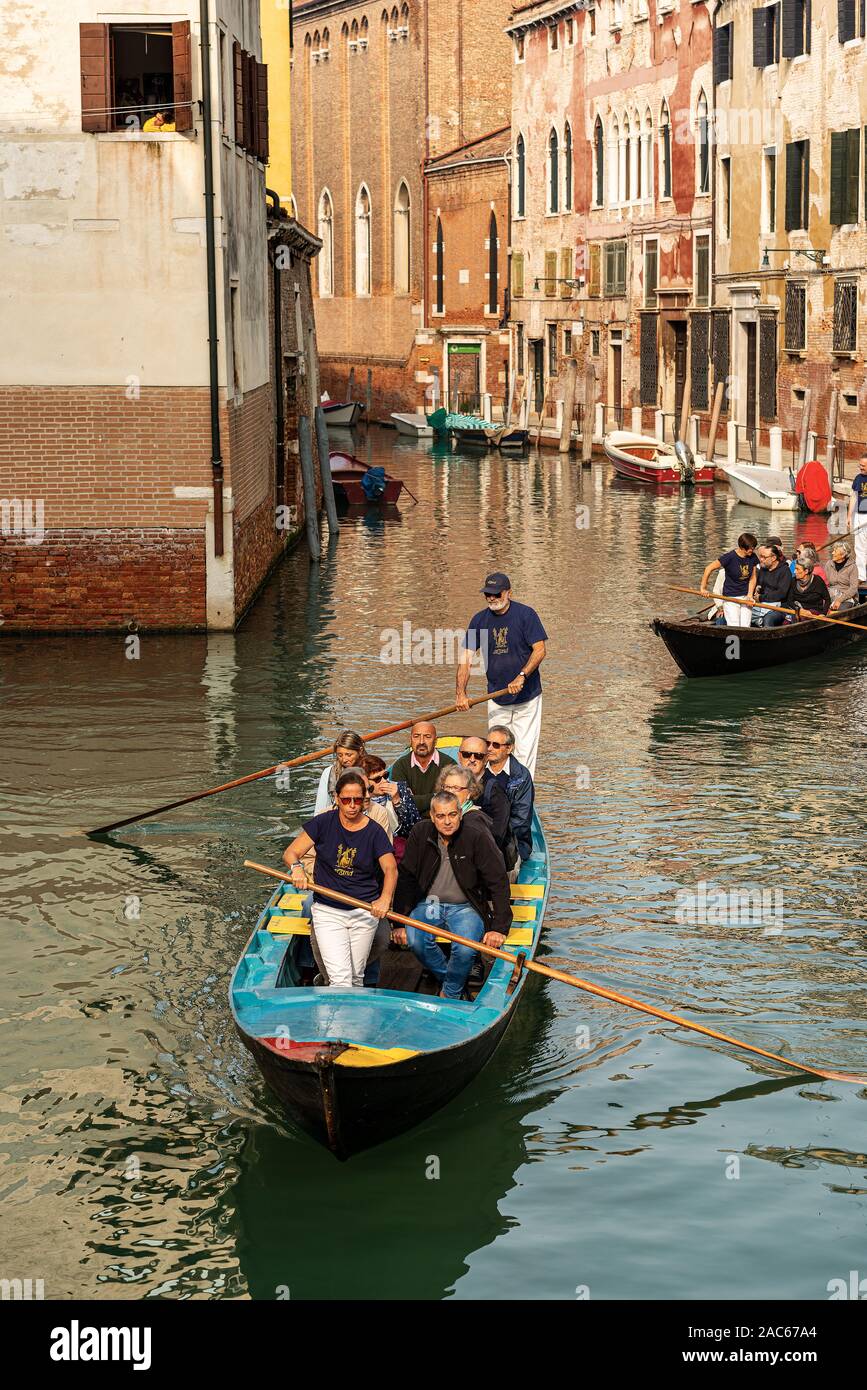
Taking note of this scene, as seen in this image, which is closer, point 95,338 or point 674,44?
point 95,338

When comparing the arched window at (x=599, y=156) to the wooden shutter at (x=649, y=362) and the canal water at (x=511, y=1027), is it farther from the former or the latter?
the canal water at (x=511, y=1027)

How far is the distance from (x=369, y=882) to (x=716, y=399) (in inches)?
1233

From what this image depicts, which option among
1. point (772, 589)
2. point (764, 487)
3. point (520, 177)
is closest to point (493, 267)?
point (520, 177)

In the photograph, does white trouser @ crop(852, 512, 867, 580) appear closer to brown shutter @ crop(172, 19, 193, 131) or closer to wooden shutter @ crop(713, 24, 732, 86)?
brown shutter @ crop(172, 19, 193, 131)

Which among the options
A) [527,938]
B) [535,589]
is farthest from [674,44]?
[527,938]

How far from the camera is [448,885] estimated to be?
9164mm

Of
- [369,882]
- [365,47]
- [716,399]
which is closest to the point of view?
[369,882]

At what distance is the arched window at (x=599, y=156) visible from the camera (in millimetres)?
49594

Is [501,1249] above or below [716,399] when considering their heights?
below

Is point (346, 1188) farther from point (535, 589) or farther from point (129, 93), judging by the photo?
point (535, 589)

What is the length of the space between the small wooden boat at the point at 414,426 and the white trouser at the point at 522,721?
44233 mm

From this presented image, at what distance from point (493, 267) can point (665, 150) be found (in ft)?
48.8

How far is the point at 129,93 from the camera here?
19.9 meters

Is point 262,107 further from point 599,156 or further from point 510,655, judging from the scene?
point 599,156
